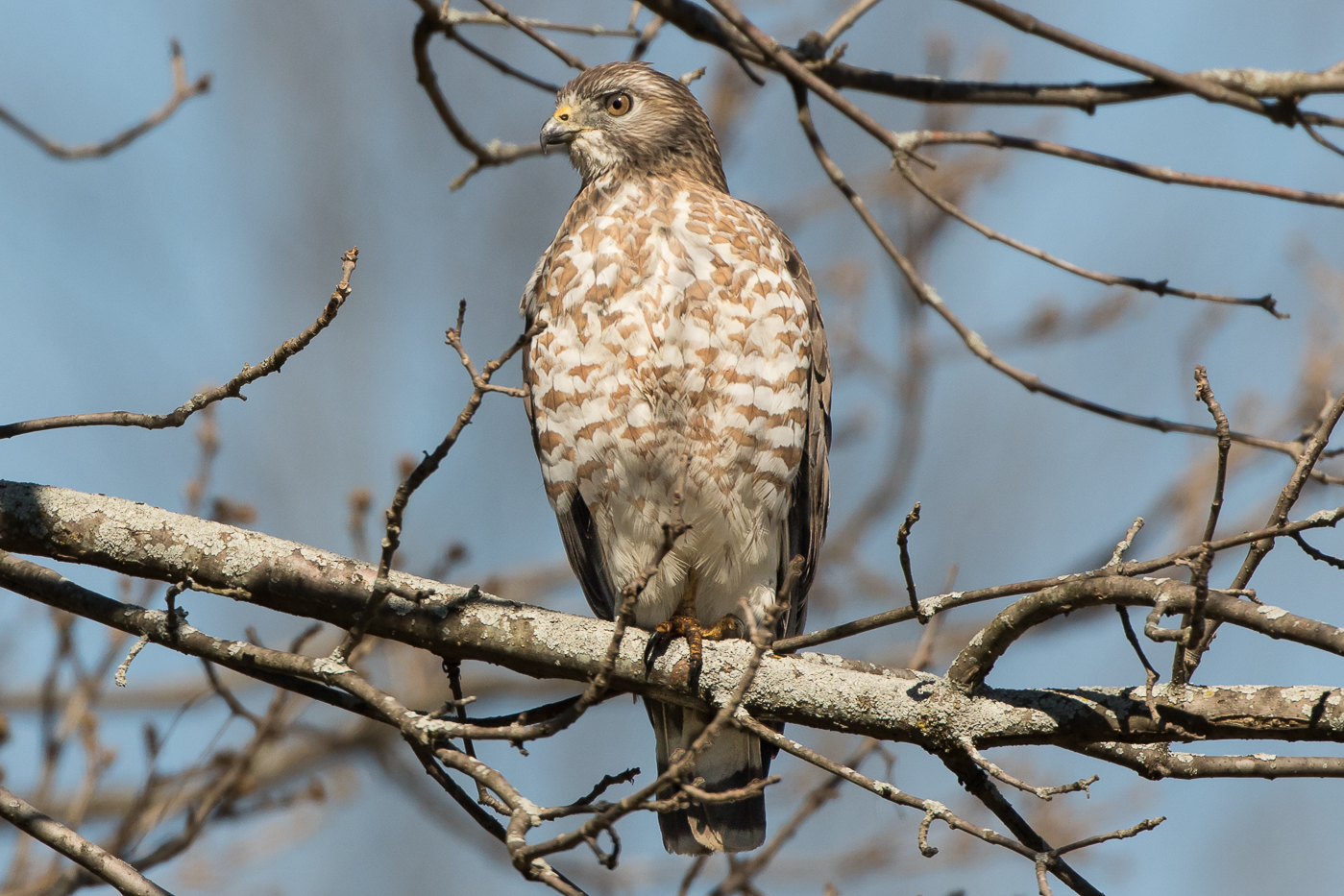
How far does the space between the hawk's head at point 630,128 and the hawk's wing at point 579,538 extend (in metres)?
0.51

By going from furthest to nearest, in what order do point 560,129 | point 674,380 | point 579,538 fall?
1. point 560,129
2. point 579,538
3. point 674,380

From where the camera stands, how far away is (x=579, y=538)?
4414 mm

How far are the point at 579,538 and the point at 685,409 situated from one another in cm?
84

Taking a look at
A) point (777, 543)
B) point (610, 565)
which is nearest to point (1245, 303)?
point (777, 543)

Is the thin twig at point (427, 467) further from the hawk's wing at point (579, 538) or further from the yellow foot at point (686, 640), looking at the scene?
the hawk's wing at point (579, 538)

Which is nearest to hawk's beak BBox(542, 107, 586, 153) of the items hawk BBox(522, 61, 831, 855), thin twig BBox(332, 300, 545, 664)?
hawk BBox(522, 61, 831, 855)

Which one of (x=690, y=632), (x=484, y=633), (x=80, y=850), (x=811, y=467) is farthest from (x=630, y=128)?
(x=80, y=850)

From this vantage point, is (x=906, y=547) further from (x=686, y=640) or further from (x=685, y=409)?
(x=685, y=409)

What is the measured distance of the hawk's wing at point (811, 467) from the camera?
14.0 feet

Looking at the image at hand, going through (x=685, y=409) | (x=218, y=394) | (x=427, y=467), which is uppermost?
(x=685, y=409)

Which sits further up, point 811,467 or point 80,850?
point 811,467

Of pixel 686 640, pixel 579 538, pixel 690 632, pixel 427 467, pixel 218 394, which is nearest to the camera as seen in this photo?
pixel 427 467

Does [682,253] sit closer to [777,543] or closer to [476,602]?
[777,543]

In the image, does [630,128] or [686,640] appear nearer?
[686,640]
